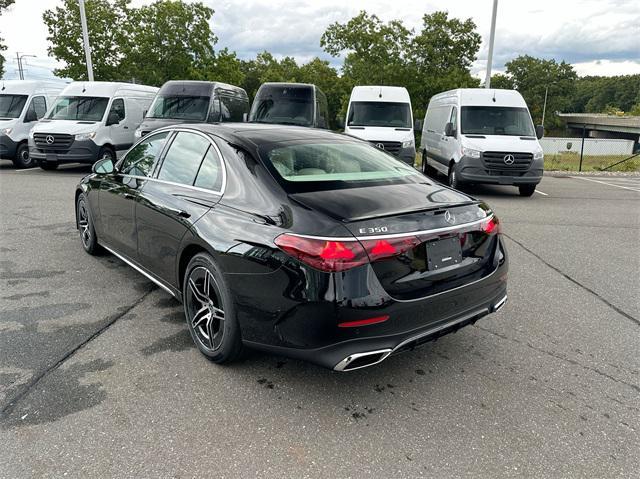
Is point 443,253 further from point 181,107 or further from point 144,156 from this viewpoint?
point 181,107

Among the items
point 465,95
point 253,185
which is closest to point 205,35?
point 465,95

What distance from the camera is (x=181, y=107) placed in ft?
43.3

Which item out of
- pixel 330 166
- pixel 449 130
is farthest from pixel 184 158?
pixel 449 130

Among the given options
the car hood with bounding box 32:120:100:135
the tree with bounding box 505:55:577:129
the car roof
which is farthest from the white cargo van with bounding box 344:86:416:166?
the tree with bounding box 505:55:577:129

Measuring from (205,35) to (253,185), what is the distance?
35.0 meters

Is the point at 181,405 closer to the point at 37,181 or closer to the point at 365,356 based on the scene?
the point at 365,356

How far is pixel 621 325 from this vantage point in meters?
4.11

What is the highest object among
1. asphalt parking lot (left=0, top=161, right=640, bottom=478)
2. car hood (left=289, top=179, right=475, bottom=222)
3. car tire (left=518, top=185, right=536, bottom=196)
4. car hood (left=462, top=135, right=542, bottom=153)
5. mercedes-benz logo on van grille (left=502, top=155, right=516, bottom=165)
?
car hood (left=289, top=179, right=475, bottom=222)

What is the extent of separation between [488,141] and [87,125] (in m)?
10.2

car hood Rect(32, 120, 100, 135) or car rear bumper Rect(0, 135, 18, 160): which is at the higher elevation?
car hood Rect(32, 120, 100, 135)

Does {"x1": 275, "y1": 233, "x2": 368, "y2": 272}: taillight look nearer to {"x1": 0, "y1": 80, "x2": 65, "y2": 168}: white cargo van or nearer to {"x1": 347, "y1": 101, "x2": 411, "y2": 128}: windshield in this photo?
{"x1": 347, "y1": 101, "x2": 411, "y2": 128}: windshield

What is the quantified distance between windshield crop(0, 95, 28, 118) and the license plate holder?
1555 cm

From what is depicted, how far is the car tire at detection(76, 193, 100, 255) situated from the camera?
5504 mm

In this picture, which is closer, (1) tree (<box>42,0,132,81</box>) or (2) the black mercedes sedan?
(2) the black mercedes sedan
